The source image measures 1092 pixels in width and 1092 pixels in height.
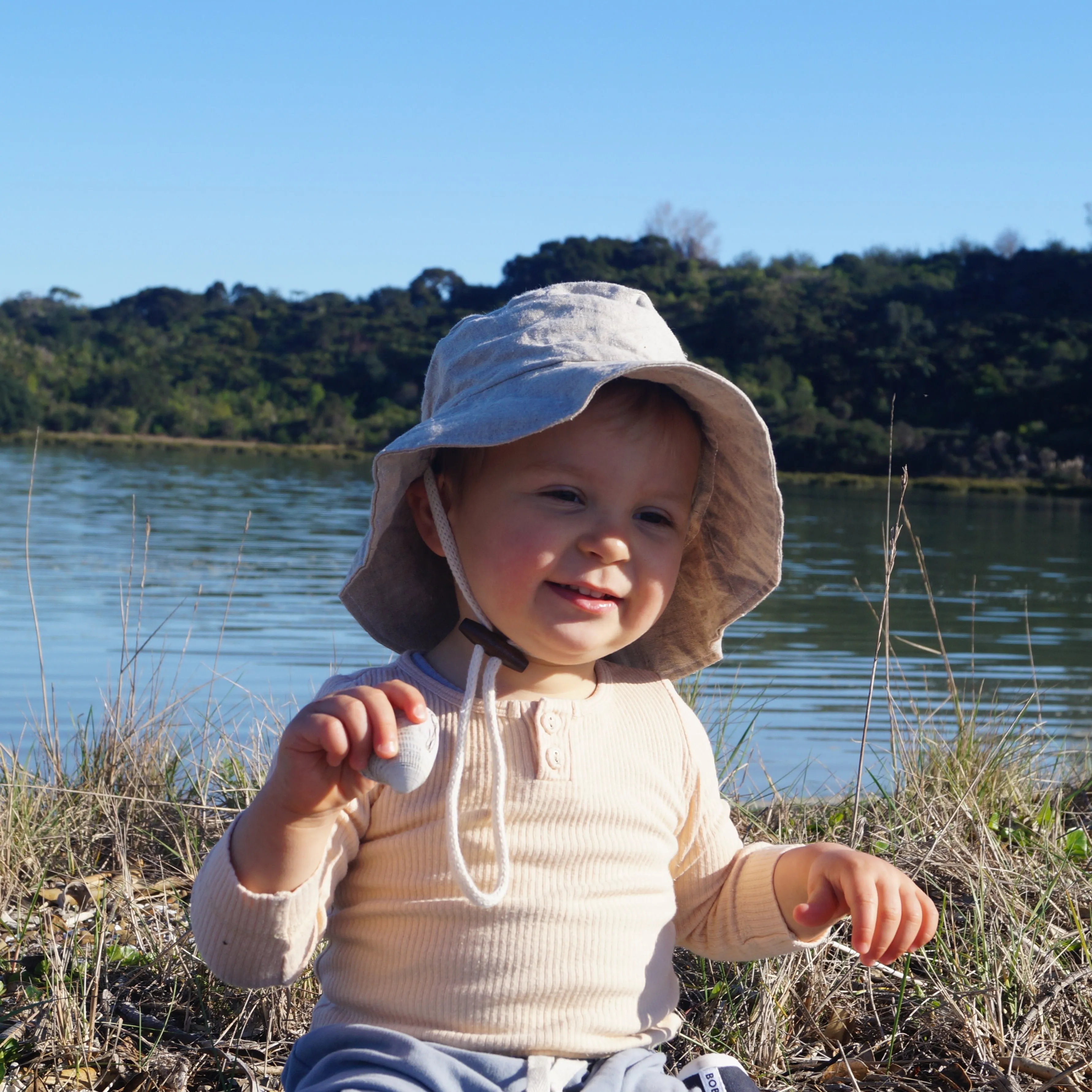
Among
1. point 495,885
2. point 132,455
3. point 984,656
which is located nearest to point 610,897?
point 495,885

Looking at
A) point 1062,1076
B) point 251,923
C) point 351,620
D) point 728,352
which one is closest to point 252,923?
point 251,923

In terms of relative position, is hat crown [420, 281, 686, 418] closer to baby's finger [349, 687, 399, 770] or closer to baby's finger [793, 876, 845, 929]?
baby's finger [349, 687, 399, 770]

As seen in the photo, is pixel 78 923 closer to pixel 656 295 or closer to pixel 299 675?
pixel 299 675

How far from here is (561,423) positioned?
175 cm

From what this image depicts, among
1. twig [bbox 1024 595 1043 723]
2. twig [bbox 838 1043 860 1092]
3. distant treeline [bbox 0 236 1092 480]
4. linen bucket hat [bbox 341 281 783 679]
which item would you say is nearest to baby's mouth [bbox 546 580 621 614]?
linen bucket hat [bbox 341 281 783 679]

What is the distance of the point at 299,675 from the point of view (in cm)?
780

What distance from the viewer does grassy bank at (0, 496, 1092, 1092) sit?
6.64 feet

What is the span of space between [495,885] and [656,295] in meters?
55.5

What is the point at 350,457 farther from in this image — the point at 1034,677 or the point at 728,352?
the point at 1034,677

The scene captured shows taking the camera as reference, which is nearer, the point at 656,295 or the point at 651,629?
the point at 651,629

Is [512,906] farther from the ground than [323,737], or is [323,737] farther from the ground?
[323,737]

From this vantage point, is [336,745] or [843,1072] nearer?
[336,745]

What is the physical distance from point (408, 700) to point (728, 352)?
160 ft

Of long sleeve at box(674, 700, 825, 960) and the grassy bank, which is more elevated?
long sleeve at box(674, 700, 825, 960)
